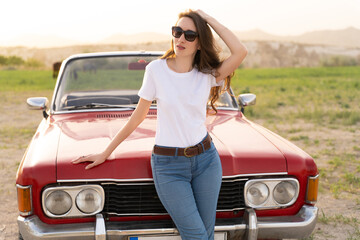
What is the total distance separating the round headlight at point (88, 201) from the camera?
2633mm

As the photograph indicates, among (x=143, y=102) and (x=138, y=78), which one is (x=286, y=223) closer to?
(x=143, y=102)

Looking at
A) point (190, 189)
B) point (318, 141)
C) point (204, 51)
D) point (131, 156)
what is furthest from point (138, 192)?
point (318, 141)

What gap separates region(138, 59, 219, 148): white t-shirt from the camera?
248 centimetres

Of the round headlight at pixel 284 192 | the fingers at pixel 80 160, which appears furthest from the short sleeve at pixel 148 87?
the round headlight at pixel 284 192

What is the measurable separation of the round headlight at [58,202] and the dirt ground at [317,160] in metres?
1.75

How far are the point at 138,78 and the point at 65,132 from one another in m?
1.44

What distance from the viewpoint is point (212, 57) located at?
2.63 m

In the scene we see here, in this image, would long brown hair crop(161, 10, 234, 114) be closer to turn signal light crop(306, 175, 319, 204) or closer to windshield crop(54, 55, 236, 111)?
turn signal light crop(306, 175, 319, 204)

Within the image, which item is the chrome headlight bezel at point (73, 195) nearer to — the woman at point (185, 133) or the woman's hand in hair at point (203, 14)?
the woman at point (185, 133)

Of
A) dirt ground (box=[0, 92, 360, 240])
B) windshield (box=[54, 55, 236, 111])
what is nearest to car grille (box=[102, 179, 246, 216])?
windshield (box=[54, 55, 236, 111])

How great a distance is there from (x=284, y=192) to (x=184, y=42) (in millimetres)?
1119

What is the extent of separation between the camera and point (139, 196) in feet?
8.79

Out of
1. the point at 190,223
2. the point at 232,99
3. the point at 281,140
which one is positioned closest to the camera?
the point at 190,223

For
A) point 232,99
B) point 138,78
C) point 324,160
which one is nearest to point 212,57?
point 232,99
